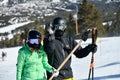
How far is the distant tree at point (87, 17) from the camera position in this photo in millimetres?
73438

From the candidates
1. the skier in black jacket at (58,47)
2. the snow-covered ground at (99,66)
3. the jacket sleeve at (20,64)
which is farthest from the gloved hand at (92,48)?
the snow-covered ground at (99,66)

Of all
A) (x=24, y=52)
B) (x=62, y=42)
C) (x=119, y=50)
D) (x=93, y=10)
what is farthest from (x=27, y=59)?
(x=93, y=10)

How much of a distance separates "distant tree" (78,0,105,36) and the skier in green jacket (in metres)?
66.2

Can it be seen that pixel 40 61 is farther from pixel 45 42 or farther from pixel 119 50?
pixel 119 50

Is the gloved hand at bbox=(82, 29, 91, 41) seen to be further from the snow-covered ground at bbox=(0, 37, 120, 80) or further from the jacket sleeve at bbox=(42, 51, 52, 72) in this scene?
the snow-covered ground at bbox=(0, 37, 120, 80)

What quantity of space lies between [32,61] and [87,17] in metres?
68.6

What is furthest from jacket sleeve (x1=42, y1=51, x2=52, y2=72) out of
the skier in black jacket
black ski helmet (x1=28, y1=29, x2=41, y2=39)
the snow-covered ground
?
the snow-covered ground

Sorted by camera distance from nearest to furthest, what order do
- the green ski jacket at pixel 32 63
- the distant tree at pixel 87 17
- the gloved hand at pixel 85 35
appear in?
the green ski jacket at pixel 32 63, the gloved hand at pixel 85 35, the distant tree at pixel 87 17

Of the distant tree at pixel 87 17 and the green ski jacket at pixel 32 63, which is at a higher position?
the green ski jacket at pixel 32 63

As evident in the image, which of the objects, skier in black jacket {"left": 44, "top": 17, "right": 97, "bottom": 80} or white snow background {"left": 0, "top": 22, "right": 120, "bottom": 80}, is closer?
skier in black jacket {"left": 44, "top": 17, "right": 97, "bottom": 80}

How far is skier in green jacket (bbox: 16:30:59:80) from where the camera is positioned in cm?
641

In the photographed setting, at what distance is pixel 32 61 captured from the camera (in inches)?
254

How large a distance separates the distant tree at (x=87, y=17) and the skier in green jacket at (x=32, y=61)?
66.2m

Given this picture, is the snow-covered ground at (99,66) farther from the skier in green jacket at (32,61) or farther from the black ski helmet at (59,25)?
the skier in green jacket at (32,61)
